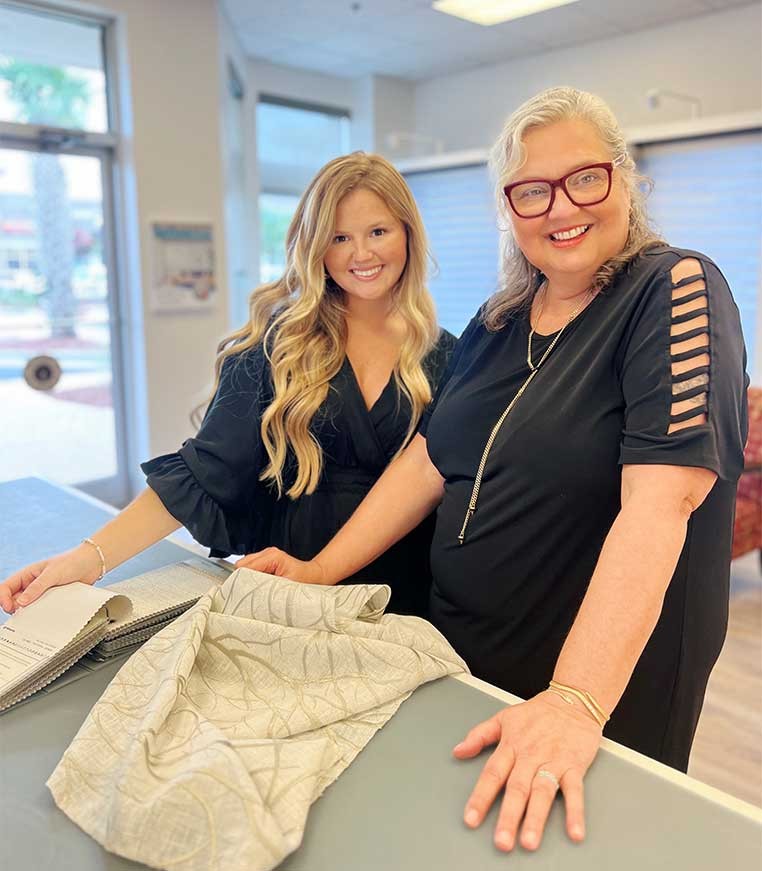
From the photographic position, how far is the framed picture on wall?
425 centimetres

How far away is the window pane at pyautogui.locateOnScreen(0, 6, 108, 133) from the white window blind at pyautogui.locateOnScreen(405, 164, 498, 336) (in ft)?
7.96

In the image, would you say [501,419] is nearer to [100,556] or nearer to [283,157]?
[100,556]

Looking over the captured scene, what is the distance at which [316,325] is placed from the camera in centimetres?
167

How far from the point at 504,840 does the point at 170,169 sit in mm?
4067

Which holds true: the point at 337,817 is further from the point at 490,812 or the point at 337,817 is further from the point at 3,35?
the point at 3,35

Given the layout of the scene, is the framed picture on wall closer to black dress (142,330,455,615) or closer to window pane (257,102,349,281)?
window pane (257,102,349,281)

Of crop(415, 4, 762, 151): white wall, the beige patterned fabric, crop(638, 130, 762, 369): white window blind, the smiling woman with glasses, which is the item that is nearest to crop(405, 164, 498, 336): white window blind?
crop(415, 4, 762, 151): white wall

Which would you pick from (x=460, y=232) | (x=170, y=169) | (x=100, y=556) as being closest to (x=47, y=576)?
(x=100, y=556)

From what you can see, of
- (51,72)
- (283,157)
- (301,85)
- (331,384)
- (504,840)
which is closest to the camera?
(504,840)

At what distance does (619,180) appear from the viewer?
1.13 metres

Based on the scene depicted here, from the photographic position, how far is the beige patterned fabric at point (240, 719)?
0.74m

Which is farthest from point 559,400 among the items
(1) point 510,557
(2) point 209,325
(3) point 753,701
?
(2) point 209,325

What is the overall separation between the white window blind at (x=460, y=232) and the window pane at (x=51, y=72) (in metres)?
2.43

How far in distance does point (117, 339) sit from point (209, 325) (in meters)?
0.50
